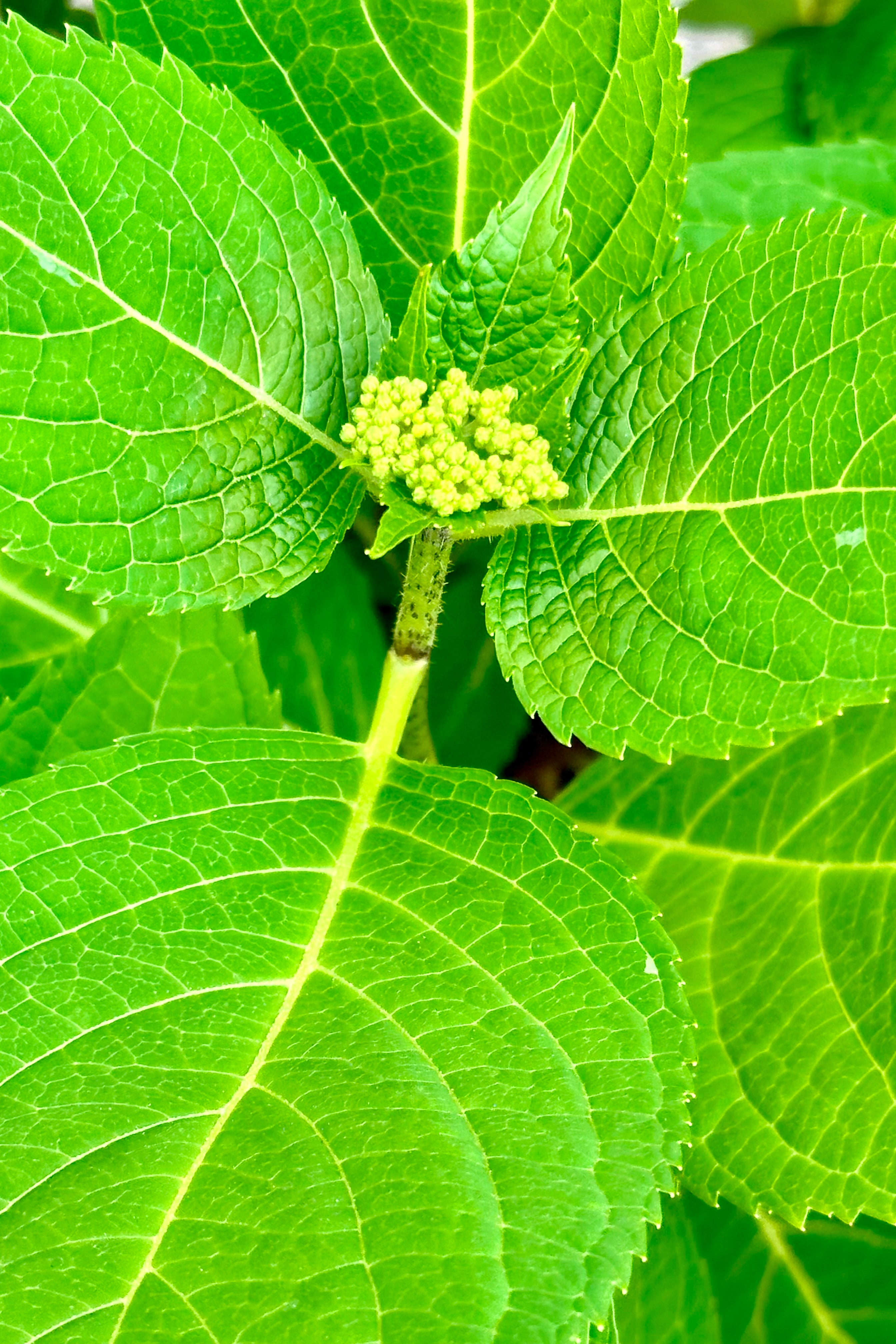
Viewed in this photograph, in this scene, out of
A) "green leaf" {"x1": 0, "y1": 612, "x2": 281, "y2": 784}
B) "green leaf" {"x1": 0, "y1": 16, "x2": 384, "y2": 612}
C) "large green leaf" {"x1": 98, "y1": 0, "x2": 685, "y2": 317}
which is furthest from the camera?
"green leaf" {"x1": 0, "y1": 612, "x2": 281, "y2": 784}

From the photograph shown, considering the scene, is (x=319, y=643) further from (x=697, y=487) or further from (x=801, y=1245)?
(x=801, y=1245)

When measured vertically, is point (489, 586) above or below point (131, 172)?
below

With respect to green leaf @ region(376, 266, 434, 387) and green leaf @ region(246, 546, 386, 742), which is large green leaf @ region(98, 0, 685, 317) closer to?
green leaf @ region(376, 266, 434, 387)

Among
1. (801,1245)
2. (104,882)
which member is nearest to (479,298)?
(104,882)

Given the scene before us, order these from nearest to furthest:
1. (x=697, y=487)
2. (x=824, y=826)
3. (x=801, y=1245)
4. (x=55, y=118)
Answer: (x=55, y=118)
(x=697, y=487)
(x=824, y=826)
(x=801, y=1245)

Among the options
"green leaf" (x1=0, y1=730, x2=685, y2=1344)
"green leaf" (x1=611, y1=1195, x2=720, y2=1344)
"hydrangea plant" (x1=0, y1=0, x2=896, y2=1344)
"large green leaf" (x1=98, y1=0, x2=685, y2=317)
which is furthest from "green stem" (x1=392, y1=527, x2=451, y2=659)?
"green leaf" (x1=611, y1=1195, x2=720, y2=1344)

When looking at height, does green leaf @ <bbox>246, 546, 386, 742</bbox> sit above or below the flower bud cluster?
below
